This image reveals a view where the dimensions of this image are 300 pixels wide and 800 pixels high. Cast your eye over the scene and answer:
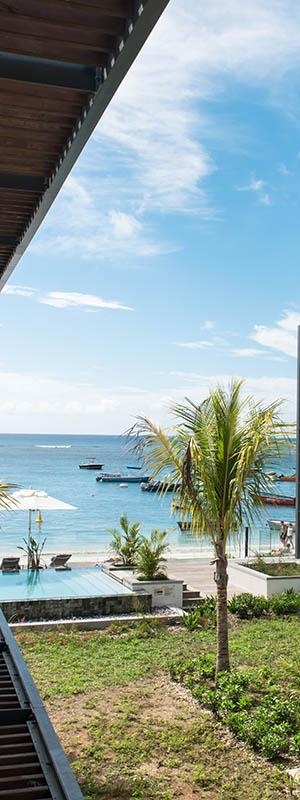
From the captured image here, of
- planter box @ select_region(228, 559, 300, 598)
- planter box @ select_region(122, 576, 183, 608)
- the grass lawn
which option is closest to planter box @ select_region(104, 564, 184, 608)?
planter box @ select_region(122, 576, 183, 608)

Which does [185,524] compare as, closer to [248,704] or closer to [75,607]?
[248,704]

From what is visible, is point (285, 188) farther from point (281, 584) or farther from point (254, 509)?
point (254, 509)

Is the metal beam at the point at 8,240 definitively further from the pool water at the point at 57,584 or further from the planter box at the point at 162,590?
the planter box at the point at 162,590

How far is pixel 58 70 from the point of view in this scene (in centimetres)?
276

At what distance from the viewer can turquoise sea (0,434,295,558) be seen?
98.0 ft

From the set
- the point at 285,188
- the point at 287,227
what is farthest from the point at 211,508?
the point at 287,227

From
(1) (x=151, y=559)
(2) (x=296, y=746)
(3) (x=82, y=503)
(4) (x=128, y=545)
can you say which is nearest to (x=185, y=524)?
(2) (x=296, y=746)

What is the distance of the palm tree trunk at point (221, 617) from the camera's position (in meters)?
9.41

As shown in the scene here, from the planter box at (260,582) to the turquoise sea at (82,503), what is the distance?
2.76ft

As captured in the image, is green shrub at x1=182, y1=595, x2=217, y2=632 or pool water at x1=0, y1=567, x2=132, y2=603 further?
pool water at x1=0, y1=567, x2=132, y2=603

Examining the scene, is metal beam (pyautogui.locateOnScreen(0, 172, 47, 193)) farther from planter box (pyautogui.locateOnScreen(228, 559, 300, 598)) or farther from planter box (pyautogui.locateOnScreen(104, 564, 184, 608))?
planter box (pyautogui.locateOnScreen(228, 559, 300, 598))

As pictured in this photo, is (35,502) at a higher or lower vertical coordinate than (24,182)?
lower

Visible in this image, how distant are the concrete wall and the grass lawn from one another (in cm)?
97

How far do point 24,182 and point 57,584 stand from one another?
11413mm
